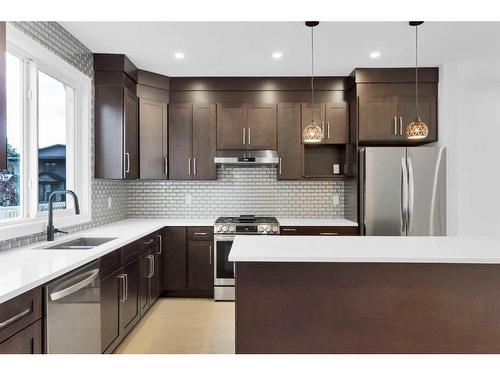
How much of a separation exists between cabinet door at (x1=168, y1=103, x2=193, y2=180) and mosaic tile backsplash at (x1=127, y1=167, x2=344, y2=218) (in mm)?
357

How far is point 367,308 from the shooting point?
2004 millimetres

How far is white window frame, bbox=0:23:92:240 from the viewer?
2.34 m

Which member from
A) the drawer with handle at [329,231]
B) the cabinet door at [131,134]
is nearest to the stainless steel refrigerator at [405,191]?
the drawer with handle at [329,231]

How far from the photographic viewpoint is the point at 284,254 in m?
2.00

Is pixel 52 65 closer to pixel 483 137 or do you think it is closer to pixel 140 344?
pixel 140 344

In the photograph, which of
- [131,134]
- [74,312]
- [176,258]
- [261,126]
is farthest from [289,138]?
[74,312]

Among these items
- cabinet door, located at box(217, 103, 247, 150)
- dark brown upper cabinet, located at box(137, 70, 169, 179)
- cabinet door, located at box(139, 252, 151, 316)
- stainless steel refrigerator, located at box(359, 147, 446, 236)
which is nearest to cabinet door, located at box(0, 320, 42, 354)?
cabinet door, located at box(139, 252, 151, 316)

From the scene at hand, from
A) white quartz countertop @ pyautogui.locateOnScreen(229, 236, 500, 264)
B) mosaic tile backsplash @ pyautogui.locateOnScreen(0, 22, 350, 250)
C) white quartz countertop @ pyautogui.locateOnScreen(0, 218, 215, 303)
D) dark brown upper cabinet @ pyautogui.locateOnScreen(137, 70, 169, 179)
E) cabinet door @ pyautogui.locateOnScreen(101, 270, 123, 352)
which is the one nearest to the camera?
white quartz countertop @ pyautogui.locateOnScreen(0, 218, 215, 303)

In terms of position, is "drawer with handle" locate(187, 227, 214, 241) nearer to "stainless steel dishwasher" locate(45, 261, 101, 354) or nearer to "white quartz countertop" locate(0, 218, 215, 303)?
"white quartz countertop" locate(0, 218, 215, 303)

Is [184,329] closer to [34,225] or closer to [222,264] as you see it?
[222,264]

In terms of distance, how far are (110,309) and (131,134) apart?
192 cm

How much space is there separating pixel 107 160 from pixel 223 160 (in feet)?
4.21

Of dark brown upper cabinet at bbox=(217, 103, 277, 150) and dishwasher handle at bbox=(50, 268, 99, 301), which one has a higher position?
dark brown upper cabinet at bbox=(217, 103, 277, 150)

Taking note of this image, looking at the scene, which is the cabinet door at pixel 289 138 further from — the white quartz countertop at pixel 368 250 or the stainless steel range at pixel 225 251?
the white quartz countertop at pixel 368 250
